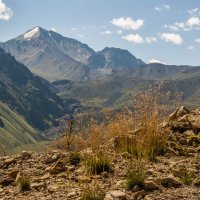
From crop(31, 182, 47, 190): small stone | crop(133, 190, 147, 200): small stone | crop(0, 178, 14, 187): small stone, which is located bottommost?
crop(0, 178, 14, 187): small stone

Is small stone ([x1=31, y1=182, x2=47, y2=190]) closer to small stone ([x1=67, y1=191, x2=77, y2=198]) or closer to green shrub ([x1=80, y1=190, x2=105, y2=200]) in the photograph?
small stone ([x1=67, y1=191, x2=77, y2=198])

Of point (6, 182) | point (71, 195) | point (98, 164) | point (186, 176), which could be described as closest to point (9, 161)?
point (6, 182)

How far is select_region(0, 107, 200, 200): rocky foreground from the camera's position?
23.5 feet

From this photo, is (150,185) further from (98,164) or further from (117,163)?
(117,163)

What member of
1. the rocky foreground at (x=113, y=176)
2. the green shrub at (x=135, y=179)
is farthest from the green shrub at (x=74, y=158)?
the green shrub at (x=135, y=179)

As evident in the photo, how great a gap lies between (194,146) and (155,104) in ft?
6.46

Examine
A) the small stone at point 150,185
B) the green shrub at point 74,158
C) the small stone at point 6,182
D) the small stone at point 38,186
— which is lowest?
the small stone at point 6,182

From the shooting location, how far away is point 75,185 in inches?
310

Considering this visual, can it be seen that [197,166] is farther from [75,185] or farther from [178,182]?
[75,185]

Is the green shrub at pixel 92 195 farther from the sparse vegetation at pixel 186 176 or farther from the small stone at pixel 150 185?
the sparse vegetation at pixel 186 176

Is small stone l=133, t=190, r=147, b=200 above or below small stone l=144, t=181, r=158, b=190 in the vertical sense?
below

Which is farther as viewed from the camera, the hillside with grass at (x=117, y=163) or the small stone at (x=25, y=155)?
the small stone at (x=25, y=155)

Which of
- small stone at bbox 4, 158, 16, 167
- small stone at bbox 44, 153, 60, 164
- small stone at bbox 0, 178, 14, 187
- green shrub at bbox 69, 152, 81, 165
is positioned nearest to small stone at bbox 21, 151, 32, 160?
small stone at bbox 4, 158, 16, 167

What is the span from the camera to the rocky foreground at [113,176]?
7.18 metres
